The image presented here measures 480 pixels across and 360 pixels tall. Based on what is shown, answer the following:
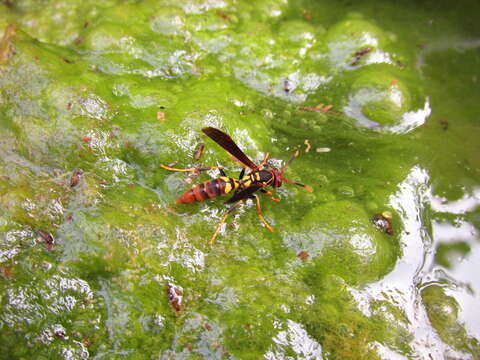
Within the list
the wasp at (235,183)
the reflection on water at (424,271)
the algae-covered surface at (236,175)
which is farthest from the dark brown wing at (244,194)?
the reflection on water at (424,271)

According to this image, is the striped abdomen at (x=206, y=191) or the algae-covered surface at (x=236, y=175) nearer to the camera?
the algae-covered surface at (x=236, y=175)

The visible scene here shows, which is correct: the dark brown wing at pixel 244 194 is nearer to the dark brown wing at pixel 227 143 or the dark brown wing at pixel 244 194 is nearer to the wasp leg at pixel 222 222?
the wasp leg at pixel 222 222

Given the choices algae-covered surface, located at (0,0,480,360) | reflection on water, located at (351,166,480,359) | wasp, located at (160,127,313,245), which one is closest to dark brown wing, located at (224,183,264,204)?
wasp, located at (160,127,313,245)

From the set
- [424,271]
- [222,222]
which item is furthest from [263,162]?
[424,271]

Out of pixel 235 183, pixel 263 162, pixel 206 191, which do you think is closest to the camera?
pixel 206 191

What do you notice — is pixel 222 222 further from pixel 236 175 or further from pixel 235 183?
pixel 236 175

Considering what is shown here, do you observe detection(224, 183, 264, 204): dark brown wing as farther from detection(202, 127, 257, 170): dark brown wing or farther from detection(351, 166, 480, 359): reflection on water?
detection(351, 166, 480, 359): reflection on water
